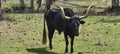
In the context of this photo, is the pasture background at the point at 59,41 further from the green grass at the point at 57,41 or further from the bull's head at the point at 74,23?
the bull's head at the point at 74,23

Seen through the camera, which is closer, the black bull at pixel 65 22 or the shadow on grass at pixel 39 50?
the black bull at pixel 65 22

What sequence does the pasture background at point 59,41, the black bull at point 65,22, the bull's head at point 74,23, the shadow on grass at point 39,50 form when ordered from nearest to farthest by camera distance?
the bull's head at point 74,23 → the black bull at point 65,22 → the shadow on grass at point 39,50 → the pasture background at point 59,41

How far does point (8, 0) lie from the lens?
2559 inches

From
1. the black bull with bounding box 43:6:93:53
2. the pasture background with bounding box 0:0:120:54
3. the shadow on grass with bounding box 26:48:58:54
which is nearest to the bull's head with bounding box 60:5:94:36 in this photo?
the black bull with bounding box 43:6:93:53

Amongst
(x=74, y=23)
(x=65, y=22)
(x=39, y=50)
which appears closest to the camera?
(x=74, y=23)

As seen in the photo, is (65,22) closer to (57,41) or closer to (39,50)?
(39,50)

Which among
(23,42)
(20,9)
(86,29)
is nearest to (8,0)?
(20,9)

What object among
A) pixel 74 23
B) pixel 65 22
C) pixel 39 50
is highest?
pixel 74 23

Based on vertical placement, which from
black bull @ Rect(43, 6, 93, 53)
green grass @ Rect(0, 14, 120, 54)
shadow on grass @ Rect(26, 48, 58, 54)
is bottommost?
green grass @ Rect(0, 14, 120, 54)

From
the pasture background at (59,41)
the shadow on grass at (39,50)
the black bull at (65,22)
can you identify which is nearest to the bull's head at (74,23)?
the black bull at (65,22)

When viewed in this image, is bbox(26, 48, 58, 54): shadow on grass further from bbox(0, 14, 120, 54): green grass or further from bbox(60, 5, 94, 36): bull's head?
bbox(60, 5, 94, 36): bull's head

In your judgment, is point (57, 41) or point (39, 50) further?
point (57, 41)

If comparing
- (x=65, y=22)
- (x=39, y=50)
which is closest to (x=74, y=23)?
(x=65, y=22)

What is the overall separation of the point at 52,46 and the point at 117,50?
10.5 feet
